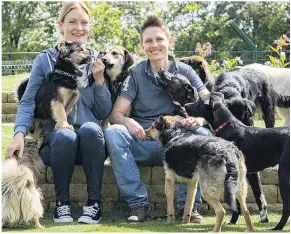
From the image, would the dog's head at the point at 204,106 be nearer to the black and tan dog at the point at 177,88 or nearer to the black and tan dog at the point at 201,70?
the black and tan dog at the point at 177,88

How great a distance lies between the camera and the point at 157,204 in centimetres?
570

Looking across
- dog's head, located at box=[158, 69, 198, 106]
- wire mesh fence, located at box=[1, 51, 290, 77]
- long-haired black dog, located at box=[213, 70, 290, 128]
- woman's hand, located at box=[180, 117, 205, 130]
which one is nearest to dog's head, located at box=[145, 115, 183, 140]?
woman's hand, located at box=[180, 117, 205, 130]

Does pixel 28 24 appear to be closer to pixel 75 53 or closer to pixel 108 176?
pixel 75 53

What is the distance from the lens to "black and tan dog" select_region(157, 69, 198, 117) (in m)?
5.56

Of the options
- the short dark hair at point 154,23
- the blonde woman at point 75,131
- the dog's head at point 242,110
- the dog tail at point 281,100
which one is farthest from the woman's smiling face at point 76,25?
the dog tail at point 281,100

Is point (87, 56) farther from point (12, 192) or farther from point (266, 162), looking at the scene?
point (266, 162)

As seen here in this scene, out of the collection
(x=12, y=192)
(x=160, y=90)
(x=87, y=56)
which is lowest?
(x=12, y=192)

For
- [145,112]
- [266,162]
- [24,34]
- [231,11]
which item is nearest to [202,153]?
[266,162]

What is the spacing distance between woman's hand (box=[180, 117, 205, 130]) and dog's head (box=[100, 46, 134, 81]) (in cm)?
118

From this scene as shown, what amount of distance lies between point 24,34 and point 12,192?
3298cm

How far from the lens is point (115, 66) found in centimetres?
605

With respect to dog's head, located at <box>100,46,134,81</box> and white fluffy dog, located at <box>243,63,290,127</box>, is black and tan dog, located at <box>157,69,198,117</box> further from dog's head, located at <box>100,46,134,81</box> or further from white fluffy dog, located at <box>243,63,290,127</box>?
white fluffy dog, located at <box>243,63,290,127</box>

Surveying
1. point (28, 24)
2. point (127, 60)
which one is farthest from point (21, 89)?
point (28, 24)

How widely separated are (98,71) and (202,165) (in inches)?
60.5
